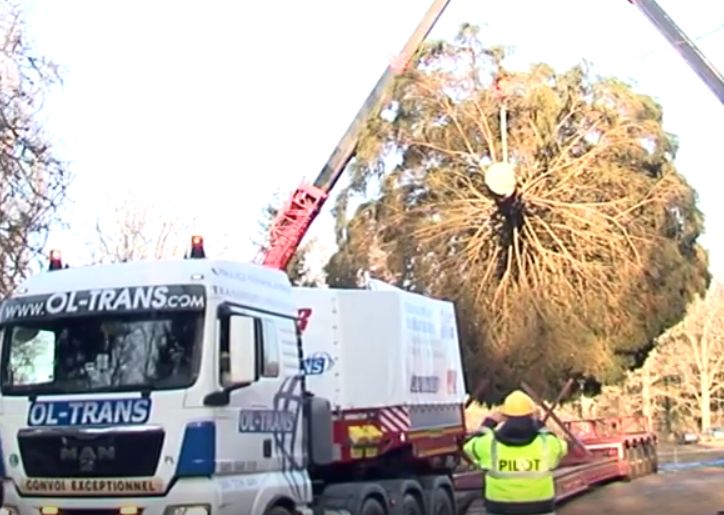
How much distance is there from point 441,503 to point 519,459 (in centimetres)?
633

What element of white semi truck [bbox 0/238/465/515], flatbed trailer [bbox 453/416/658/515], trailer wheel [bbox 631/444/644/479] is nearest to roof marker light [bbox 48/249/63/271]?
white semi truck [bbox 0/238/465/515]

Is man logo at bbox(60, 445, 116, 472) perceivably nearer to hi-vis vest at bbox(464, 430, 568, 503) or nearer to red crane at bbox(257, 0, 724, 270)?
hi-vis vest at bbox(464, 430, 568, 503)

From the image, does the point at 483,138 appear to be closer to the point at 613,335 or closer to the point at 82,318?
the point at 613,335

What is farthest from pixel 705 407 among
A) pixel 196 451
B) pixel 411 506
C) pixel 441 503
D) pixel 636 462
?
Result: pixel 196 451

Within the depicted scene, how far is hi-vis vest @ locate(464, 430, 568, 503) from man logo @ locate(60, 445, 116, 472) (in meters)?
2.83

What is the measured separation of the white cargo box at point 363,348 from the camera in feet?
40.6

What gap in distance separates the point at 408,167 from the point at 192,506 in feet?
60.4

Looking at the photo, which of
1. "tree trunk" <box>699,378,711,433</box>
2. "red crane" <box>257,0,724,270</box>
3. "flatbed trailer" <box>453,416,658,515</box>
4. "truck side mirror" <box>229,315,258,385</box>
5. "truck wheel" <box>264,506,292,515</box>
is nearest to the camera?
"truck side mirror" <box>229,315,258,385</box>

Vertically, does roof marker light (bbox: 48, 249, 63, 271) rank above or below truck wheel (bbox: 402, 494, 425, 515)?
above

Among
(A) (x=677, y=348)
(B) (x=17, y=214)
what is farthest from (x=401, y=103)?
(A) (x=677, y=348)

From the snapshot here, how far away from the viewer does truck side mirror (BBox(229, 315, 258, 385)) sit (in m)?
9.06

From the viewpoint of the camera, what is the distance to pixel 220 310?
9328 millimetres

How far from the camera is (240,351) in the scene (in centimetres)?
908

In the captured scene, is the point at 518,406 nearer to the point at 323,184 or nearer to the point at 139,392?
the point at 139,392
